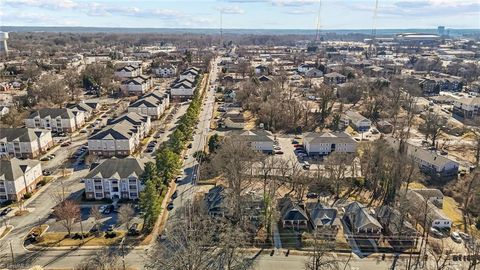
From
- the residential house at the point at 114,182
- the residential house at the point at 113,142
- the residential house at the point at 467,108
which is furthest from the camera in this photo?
the residential house at the point at 467,108

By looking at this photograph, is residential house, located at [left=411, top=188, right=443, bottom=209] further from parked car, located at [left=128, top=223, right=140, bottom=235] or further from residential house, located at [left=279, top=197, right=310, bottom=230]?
parked car, located at [left=128, top=223, right=140, bottom=235]

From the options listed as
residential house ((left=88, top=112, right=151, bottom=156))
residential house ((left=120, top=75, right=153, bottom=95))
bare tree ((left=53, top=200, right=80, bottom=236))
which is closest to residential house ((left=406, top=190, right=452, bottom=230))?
bare tree ((left=53, top=200, right=80, bottom=236))

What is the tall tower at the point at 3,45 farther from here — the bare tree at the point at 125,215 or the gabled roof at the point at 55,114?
the bare tree at the point at 125,215

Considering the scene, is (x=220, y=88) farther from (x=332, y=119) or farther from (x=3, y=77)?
(x=3, y=77)

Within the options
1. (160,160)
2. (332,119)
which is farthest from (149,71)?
(160,160)

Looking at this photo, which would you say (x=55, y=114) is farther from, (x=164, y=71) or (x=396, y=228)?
(x=164, y=71)

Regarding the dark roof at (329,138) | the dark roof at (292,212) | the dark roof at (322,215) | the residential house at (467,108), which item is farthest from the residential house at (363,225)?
the residential house at (467,108)

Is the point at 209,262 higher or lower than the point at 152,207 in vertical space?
lower
